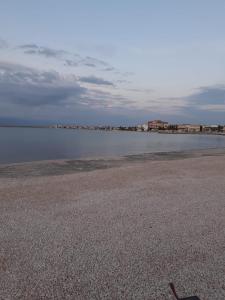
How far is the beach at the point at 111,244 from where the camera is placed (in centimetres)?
367

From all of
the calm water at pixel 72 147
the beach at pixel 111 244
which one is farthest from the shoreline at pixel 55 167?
the beach at pixel 111 244

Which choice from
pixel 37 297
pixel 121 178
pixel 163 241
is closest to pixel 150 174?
pixel 121 178

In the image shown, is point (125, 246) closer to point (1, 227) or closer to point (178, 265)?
point (178, 265)

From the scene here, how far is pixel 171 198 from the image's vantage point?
8.13 m

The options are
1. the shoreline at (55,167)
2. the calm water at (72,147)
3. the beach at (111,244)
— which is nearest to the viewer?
the beach at (111,244)

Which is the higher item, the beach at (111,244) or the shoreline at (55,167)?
the beach at (111,244)

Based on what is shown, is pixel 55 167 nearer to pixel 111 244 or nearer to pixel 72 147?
pixel 111 244

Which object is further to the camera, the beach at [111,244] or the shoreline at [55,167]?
the shoreline at [55,167]

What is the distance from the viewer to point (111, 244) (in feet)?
16.0

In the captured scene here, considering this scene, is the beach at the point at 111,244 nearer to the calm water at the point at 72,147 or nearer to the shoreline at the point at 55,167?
the shoreline at the point at 55,167

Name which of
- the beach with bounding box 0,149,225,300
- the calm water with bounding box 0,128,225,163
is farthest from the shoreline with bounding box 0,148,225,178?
the beach with bounding box 0,149,225,300

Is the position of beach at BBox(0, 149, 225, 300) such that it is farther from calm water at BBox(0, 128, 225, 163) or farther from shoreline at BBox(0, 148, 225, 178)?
calm water at BBox(0, 128, 225, 163)

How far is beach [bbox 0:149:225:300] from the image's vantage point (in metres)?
3.67

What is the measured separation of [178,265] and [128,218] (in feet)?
6.98
